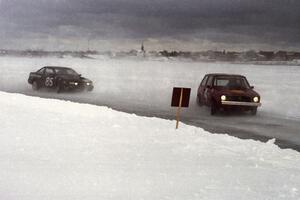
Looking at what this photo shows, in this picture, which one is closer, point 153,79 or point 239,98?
point 239,98

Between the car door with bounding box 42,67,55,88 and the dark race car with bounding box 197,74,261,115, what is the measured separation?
8477 millimetres

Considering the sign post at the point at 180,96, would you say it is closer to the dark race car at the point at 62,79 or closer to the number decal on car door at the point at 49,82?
the dark race car at the point at 62,79

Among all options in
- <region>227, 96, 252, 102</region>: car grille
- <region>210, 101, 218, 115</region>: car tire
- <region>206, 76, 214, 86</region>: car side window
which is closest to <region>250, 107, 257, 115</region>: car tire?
<region>227, 96, 252, 102</region>: car grille

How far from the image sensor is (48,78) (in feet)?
67.8

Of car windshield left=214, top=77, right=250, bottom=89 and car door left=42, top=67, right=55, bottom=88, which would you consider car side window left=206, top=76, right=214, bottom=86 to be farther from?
car door left=42, top=67, right=55, bottom=88

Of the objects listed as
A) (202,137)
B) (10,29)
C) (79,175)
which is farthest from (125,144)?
(10,29)

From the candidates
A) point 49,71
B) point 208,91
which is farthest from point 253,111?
point 49,71

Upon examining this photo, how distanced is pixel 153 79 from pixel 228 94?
14377 mm

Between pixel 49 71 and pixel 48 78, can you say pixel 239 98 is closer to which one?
pixel 49 71

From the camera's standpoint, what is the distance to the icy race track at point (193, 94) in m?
11.3

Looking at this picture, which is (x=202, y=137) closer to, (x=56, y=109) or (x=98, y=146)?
(x=98, y=146)

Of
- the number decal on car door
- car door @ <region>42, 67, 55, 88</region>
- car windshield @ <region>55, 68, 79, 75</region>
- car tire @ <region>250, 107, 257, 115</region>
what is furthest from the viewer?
the number decal on car door

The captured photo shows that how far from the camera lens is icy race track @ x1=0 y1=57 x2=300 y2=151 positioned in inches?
444

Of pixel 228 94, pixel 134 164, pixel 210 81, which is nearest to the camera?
pixel 134 164
